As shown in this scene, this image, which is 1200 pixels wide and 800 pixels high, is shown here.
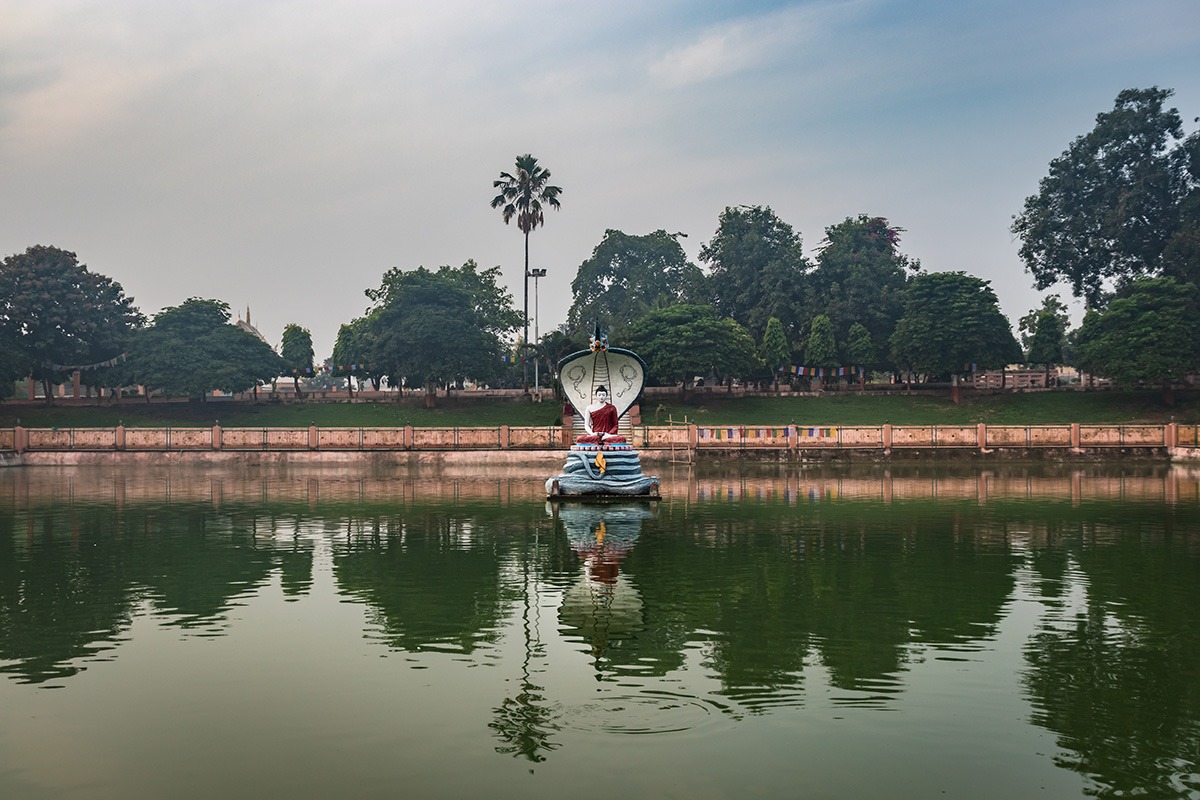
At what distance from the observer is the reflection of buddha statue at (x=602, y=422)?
39500mm

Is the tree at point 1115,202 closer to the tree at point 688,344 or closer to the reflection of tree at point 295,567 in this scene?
the tree at point 688,344

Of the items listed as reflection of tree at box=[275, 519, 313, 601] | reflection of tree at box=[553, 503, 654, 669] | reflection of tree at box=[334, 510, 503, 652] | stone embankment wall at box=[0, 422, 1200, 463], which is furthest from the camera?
stone embankment wall at box=[0, 422, 1200, 463]

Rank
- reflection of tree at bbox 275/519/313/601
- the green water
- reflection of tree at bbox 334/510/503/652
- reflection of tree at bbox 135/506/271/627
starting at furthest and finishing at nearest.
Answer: reflection of tree at bbox 275/519/313/601, reflection of tree at bbox 135/506/271/627, reflection of tree at bbox 334/510/503/652, the green water

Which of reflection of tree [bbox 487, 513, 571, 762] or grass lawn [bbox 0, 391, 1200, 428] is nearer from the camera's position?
reflection of tree [bbox 487, 513, 571, 762]

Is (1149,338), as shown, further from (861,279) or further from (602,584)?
(602,584)

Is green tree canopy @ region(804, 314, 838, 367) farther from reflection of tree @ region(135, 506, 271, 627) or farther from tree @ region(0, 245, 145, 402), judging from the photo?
reflection of tree @ region(135, 506, 271, 627)

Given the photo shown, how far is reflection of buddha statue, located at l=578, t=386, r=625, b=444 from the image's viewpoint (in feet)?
130

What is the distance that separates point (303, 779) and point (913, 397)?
74.3 meters

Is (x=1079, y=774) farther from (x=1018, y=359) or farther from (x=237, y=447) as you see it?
(x=1018, y=359)

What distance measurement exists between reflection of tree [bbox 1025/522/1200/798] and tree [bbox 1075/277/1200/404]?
5489 centimetres

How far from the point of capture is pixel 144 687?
14.3 metres

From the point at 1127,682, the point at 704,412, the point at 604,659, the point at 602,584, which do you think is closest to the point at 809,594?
the point at 602,584

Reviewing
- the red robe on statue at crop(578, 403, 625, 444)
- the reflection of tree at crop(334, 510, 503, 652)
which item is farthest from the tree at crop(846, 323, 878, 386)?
the reflection of tree at crop(334, 510, 503, 652)

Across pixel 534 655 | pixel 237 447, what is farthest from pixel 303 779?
pixel 237 447
